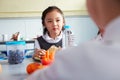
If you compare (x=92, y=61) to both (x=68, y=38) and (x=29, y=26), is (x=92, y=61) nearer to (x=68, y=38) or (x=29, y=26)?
(x=68, y=38)

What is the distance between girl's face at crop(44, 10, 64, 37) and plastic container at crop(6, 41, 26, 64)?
559mm

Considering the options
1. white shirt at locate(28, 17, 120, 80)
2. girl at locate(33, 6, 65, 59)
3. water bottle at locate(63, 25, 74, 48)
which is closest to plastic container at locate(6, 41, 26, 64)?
water bottle at locate(63, 25, 74, 48)

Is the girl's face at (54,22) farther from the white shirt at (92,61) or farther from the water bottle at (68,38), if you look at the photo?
the white shirt at (92,61)

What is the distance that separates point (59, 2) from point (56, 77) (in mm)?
3211

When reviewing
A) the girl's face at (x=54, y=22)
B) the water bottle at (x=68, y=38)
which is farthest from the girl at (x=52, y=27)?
the water bottle at (x=68, y=38)

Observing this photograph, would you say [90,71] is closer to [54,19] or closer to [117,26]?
[117,26]

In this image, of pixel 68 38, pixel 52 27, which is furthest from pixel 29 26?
pixel 68 38

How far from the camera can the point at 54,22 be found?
1.95 metres

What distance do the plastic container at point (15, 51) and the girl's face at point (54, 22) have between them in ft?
1.83

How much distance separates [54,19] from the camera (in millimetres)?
1953

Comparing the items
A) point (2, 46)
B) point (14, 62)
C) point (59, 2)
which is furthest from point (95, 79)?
point (59, 2)

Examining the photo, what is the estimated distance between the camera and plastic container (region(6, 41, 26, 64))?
56.9 inches

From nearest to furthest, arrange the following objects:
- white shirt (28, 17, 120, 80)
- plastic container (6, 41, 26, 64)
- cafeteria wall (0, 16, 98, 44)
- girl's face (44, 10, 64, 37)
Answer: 1. white shirt (28, 17, 120, 80)
2. plastic container (6, 41, 26, 64)
3. girl's face (44, 10, 64, 37)
4. cafeteria wall (0, 16, 98, 44)

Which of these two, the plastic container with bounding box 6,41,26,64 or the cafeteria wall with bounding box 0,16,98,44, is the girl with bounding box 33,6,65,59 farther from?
the cafeteria wall with bounding box 0,16,98,44
